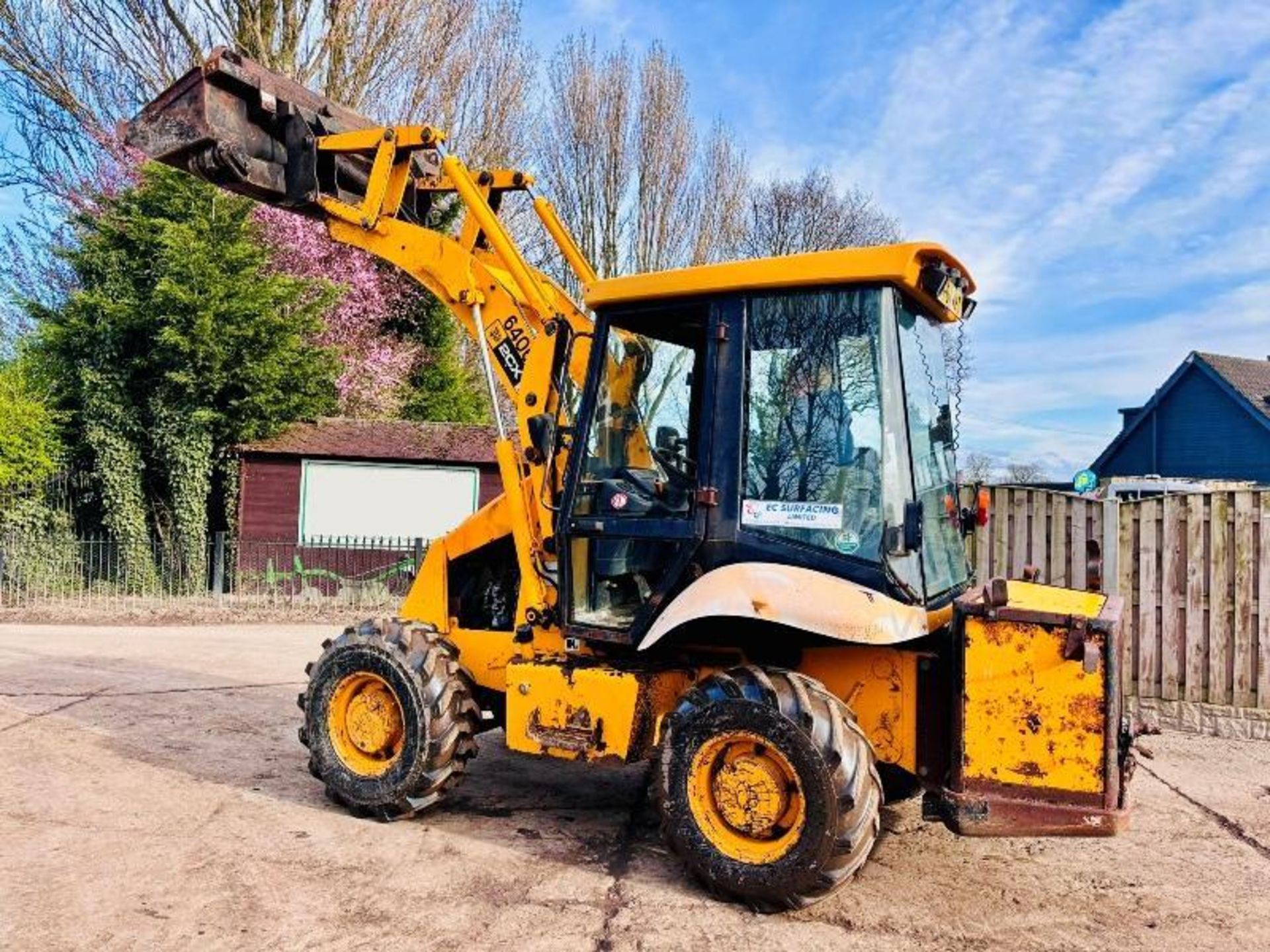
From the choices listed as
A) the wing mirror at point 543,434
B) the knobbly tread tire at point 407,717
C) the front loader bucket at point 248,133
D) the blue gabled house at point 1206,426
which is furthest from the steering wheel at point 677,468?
the blue gabled house at point 1206,426

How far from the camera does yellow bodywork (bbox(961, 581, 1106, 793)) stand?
3824 millimetres

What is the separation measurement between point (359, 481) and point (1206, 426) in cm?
2473

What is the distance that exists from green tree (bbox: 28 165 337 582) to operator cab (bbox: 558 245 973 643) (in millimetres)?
Result: 13290

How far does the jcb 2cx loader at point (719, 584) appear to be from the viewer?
389 cm

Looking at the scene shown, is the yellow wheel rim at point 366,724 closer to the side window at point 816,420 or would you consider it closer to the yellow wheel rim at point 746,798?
the yellow wheel rim at point 746,798

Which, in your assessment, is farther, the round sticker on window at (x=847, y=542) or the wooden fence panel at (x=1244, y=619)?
the wooden fence panel at (x=1244, y=619)

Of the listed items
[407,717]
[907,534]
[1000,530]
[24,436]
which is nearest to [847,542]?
[907,534]

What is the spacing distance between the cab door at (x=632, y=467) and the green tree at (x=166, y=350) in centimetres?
1322

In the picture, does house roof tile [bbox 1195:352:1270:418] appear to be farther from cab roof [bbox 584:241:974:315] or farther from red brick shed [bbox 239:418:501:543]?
cab roof [bbox 584:241:974:315]

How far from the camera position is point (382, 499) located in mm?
17703

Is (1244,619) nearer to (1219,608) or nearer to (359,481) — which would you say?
(1219,608)

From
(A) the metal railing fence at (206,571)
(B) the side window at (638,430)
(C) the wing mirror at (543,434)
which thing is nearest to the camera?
(B) the side window at (638,430)

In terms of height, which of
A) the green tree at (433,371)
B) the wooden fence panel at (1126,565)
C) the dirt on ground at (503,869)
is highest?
the green tree at (433,371)

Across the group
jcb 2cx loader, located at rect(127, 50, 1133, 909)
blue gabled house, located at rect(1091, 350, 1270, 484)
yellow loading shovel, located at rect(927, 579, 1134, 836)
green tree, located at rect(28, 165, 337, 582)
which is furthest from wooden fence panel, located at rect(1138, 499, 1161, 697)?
blue gabled house, located at rect(1091, 350, 1270, 484)
